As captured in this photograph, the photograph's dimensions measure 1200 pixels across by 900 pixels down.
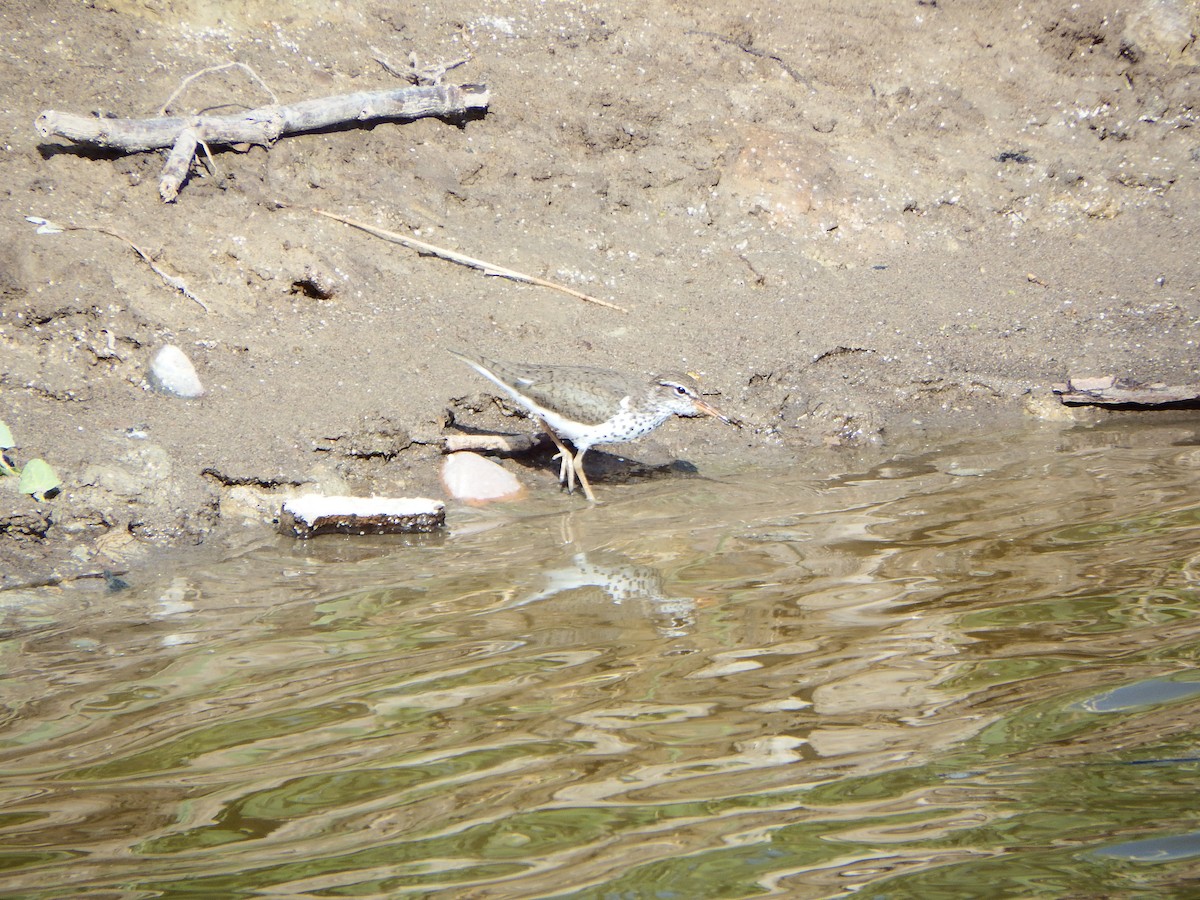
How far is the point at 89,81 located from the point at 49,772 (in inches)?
231

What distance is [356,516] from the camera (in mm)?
5445

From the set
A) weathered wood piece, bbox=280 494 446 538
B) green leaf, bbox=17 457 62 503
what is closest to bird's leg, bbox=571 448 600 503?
weathered wood piece, bbox=280 494 446 538

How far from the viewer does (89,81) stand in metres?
7.56

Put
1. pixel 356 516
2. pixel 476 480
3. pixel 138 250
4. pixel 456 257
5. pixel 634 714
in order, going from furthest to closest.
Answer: pixel 456 257 → pixel 138 250 → pixel 476 480 → pixel 356 516 → pixel 634 714

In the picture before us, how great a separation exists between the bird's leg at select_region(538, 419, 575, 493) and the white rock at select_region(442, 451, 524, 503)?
26 centimetres

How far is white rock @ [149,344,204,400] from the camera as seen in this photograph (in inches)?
249

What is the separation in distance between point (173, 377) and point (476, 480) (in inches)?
72.3

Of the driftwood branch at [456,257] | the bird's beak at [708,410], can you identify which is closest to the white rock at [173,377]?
the driftwood branch at [456,257]

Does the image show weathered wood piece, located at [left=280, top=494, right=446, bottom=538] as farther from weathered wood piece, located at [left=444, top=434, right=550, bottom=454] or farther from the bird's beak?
the bird's beak

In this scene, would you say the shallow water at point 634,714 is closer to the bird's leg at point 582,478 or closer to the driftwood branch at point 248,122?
the bird's leg at point 582,478

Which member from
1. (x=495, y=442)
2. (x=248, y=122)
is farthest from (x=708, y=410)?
(x=248, y=122)

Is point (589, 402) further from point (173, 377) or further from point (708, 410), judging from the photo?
point (173, 377)

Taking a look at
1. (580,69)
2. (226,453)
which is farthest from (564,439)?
(580,69)

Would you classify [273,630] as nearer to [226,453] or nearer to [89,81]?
[226,453]
